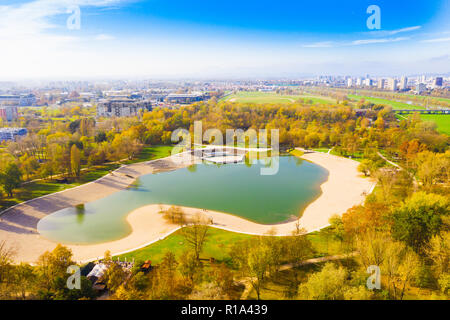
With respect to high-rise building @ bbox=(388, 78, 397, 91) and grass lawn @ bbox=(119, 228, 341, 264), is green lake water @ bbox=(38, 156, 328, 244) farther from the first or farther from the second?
high-rise building @ bbox=(388, 78, 397, 91)

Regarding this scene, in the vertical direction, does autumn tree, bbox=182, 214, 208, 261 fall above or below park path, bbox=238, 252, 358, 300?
above

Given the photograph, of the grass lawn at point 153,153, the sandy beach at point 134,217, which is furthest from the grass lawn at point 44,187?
the grass lawn at point 153,153

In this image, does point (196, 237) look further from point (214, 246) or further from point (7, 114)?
point (7, 114)

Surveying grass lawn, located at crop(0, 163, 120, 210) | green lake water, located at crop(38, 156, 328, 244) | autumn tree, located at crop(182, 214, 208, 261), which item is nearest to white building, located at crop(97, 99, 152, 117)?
grass lawn, located at crop(0, 163, 120, 210)

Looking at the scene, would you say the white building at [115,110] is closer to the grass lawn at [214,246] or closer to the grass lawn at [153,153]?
the grass lawn at [153,153]

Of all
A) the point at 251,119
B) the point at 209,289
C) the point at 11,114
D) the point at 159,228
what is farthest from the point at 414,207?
the point at 11,114
